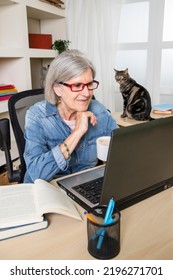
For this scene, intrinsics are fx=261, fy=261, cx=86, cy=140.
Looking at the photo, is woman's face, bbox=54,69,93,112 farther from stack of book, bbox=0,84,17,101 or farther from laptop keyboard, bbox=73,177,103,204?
stack of book, bbox=0,84,17,101

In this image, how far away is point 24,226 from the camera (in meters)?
0.73

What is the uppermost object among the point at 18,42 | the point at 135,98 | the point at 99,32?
the point at 99,32

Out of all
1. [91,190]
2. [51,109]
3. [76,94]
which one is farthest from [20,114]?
[91,190]

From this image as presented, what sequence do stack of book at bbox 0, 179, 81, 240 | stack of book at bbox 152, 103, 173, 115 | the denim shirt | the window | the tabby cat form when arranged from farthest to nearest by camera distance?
the window
stack of book at bbox 152, 103, 173, 115
the tabby cat
the denim shirt
stack of book at bbox 0, 179, 81, 240

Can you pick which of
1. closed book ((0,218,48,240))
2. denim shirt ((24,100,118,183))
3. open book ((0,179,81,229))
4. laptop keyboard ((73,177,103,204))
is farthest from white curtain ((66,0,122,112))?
closed book ((0,218,48,240))

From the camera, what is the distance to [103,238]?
0.63 meters

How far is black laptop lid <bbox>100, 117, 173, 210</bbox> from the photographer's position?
68 centimetres

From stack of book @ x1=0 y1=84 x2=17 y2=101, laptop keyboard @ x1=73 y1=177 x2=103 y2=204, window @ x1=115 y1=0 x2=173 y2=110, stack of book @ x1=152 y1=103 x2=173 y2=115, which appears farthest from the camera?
window @ x1=115 y1=0 x2=173 y2=110

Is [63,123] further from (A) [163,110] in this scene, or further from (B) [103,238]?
(A) [163,110]

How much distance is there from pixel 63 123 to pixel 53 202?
55 cm

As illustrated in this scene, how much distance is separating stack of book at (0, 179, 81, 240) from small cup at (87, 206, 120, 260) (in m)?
0.16
